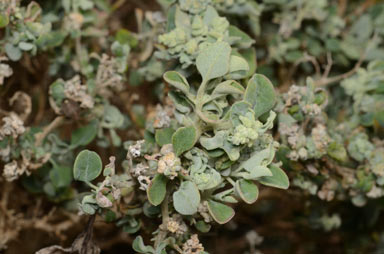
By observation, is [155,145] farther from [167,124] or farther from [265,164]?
[265,164]

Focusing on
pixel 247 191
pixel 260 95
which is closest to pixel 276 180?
pixel 247 191

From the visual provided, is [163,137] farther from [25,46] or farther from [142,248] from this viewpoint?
[25,46]

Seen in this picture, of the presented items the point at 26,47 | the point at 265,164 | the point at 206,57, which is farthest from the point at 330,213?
the point at 26,47

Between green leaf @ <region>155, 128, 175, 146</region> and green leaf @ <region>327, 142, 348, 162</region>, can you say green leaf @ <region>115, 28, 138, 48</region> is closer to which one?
green leaf @ <region>155, 128, 175, 146</region>

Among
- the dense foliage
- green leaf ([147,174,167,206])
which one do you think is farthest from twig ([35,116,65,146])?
green leaf ([147,174,167,206])

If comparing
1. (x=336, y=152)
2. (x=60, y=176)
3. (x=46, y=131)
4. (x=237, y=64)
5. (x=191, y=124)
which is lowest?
(x=60, y=176)

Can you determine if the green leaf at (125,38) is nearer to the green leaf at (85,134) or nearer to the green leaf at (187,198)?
the green leaf at (85,134)
